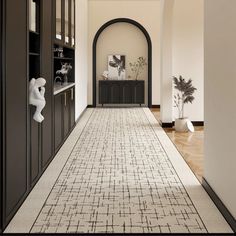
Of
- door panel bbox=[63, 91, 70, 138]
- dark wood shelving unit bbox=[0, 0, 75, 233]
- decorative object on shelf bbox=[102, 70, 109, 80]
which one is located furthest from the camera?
decorative object on shelf bbox=[102, 70, 109, 80]

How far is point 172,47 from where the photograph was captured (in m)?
10.3

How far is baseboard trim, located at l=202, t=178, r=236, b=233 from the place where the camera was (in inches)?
151

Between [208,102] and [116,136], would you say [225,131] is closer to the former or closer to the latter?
[208,102]

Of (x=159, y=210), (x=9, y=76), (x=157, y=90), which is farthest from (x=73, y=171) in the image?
(x=157, y=90)

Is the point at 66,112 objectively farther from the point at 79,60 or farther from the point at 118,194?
the point at 118,194

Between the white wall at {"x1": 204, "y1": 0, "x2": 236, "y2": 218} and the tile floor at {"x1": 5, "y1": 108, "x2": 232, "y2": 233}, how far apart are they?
287mm

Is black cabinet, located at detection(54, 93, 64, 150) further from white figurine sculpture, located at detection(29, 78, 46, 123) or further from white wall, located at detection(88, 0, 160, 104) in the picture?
white wall, located at detection(88, 0, 160, 104)

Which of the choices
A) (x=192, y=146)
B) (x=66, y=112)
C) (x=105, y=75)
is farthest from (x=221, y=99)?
(x=105, y=75)

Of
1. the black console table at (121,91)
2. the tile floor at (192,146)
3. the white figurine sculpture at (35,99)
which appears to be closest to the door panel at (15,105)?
the white figurine sculpture at (35,99)

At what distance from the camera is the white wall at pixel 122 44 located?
15.6 m

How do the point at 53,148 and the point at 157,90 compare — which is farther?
the point at 157,90

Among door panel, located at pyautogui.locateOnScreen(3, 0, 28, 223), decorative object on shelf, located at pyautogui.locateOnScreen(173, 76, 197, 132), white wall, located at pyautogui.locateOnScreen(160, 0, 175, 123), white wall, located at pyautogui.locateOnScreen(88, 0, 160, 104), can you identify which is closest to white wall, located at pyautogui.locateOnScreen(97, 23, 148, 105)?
white wall, located at pyautogui.locateOnScreen(88, 0, 160, 104)

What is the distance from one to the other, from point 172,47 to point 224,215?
6677mm

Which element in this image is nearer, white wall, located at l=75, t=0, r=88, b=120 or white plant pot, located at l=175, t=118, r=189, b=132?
white plant pot, located at l=175, t=118, r=189, b=132
